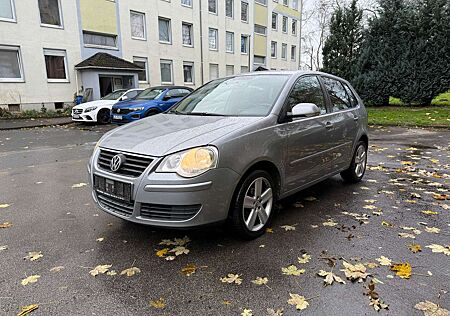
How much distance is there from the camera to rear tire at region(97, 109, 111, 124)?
14.4 meters

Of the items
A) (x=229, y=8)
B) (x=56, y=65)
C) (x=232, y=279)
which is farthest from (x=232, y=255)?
(x=229, y=8)

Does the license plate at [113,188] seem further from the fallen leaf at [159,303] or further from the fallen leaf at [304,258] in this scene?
the fallen leaf at [304,258]

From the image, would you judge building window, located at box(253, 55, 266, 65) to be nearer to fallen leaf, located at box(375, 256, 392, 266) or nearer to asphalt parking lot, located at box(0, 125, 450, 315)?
asphalt parking lot, located at box(0, 125, 450, 315)

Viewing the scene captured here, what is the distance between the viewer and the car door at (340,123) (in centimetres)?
448

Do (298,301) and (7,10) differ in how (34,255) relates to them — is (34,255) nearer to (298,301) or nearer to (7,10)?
(298,301)

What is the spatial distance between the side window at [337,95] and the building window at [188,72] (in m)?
24.4

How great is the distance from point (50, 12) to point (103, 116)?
9.55 metres

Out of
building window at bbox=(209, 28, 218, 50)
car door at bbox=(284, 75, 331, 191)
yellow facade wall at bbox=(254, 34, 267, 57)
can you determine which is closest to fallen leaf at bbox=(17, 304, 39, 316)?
car door at bbox=(284, 75, 331, 191)

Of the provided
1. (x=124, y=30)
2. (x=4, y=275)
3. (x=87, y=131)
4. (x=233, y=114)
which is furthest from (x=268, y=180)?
(x=124, y=30)

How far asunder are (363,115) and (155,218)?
3.92 meters

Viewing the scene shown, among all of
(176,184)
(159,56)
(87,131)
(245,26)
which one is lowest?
(87,131)

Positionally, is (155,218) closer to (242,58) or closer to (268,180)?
(268,180)

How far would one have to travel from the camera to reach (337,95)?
16.0ft

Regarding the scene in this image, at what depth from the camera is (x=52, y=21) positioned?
1958 cm
